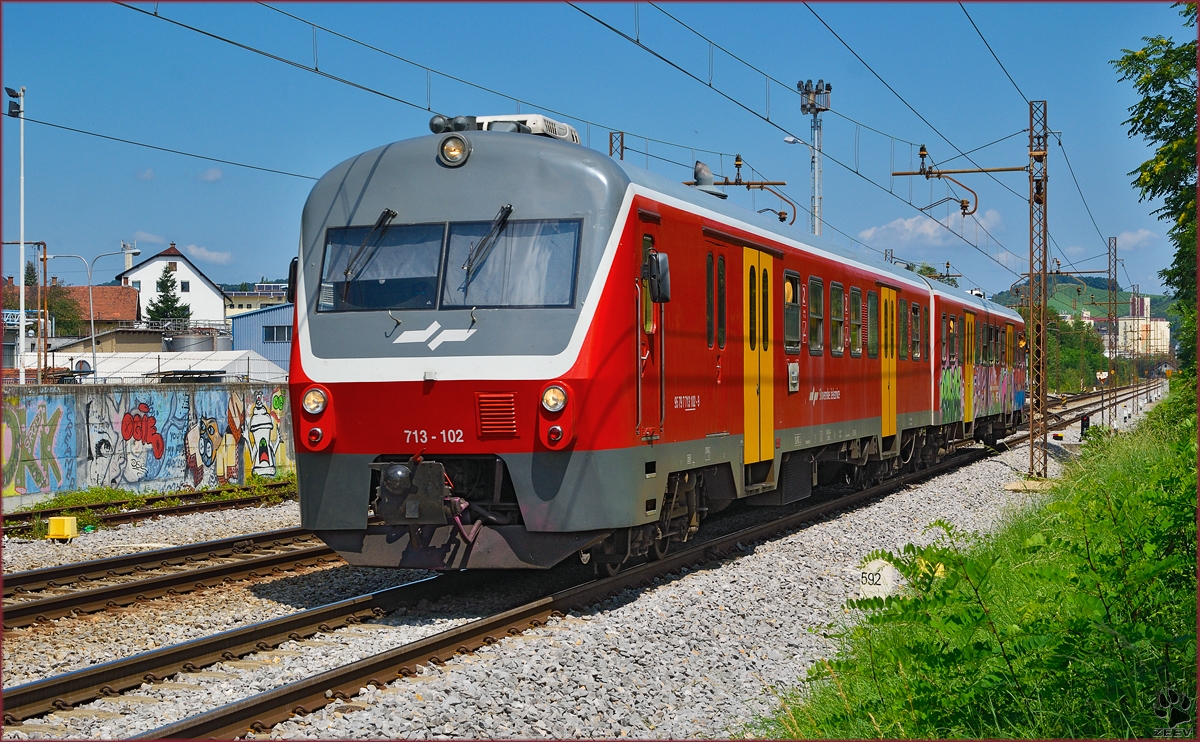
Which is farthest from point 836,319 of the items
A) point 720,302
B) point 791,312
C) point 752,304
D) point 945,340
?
point 945,340

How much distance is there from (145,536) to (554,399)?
803 cm

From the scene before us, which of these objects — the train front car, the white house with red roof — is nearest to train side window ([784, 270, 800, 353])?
the train front car

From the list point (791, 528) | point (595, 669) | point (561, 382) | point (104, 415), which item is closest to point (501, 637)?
point (595, 669)

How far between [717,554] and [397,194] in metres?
4.91

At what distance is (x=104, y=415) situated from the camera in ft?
61.5

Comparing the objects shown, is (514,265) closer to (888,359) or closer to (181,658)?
(181,658)

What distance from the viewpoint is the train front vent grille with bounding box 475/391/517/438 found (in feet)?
27.6

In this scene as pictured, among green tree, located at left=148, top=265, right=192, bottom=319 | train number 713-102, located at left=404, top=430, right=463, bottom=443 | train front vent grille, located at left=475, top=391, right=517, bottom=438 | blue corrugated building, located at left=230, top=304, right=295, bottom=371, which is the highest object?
green tree, located at left=148, top=265, right=192, bottom=319

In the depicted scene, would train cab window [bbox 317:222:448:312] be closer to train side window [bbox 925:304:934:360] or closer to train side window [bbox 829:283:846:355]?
train side window [bbox 829:283:846:355]

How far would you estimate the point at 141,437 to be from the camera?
19.4 metres

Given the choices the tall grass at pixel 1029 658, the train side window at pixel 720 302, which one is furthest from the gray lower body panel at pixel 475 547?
the train side window at pixel 720 302

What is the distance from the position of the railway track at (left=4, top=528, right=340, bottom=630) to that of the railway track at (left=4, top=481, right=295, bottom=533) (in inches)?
149

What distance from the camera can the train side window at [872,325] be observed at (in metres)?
16.2

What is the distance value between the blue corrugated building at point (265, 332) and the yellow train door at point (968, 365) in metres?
41.9
